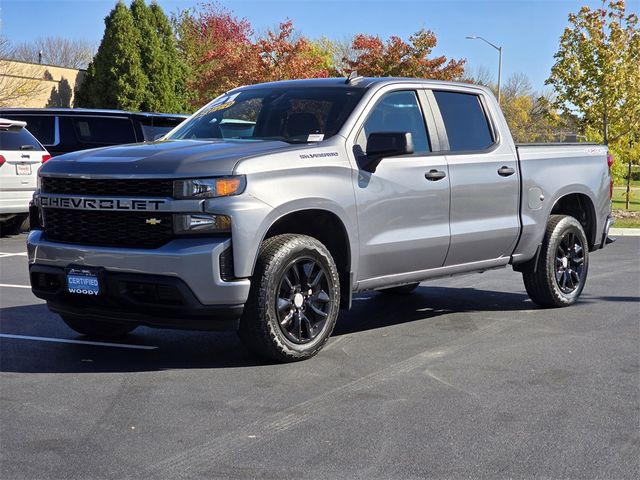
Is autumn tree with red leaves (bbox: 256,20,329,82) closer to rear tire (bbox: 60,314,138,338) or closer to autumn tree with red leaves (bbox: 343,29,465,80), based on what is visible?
autumn tree with red leaves (bbox: 343,29,465,80)

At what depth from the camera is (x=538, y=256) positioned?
849cm

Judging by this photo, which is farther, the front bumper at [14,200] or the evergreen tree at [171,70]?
the evergreen tree at [171,70]

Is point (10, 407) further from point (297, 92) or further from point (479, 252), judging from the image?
point (479, 252)

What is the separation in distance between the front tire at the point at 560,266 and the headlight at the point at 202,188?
3.79 metres

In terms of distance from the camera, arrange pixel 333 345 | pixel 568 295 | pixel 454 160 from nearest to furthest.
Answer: pixel 333 345, pixel 454 160, pixel 568 295

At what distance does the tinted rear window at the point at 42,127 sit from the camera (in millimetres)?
15648

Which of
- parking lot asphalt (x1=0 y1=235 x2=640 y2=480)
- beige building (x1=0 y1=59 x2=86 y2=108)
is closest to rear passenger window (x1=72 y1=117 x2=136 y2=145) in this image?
parking lot asphalt (x1=0 y1=235 x2=640 y2=480)

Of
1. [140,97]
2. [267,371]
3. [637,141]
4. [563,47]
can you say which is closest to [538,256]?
[267,371]

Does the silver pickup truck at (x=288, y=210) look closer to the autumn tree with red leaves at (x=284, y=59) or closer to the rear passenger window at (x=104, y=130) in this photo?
the rear passenger window at (x=104, y=130)

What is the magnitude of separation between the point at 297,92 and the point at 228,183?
5.81 ft

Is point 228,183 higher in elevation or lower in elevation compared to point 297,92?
lower

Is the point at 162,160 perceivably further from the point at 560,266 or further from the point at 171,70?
the point at 171,70

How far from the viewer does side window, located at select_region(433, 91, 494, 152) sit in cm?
765

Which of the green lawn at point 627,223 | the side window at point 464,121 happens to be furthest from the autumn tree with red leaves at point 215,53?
the side window at point 464,121
